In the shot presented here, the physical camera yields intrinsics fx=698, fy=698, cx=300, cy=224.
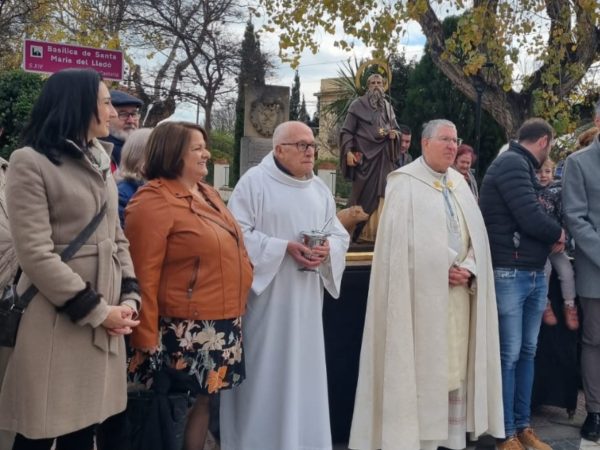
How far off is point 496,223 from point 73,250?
2705mm

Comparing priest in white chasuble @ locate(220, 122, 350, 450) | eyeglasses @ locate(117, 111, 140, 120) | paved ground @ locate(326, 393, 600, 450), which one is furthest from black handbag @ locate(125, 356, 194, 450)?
eyeglasses @ locate(117, 111, 140, 120)

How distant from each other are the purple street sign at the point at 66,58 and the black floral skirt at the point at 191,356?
4912 mm

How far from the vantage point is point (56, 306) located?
2.62 meters

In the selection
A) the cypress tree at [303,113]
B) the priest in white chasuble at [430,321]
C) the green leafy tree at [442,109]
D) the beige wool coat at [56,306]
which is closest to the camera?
the beige wool coat at [56,306]

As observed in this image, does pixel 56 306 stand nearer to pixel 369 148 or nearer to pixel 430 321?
pixel 430 321

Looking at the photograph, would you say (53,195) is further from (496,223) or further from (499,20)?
(499,20)

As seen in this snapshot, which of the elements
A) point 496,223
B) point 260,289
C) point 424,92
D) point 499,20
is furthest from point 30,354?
point 424,92

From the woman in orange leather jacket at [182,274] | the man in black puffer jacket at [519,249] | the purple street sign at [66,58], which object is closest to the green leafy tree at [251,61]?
the purple street sign at [66,58]

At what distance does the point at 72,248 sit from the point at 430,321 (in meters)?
2.19

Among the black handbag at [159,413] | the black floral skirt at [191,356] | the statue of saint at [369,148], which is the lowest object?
the black handbag at [159,413]

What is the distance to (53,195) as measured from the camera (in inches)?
103

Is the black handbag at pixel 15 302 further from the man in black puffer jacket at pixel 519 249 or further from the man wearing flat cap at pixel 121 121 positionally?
the man in black puffer jacket at pixel 519 249

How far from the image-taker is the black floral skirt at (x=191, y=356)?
3.18 meters

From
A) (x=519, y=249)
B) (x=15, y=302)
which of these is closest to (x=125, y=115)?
(x=15, y=302)
